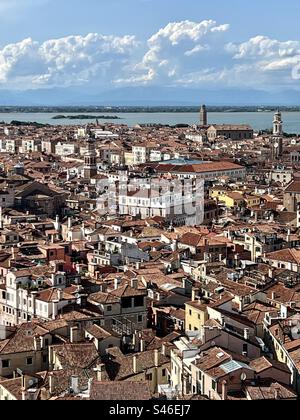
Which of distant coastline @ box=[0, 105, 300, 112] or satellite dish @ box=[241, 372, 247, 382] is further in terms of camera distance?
distant coastline @ box=[0, 105, 300, 112]

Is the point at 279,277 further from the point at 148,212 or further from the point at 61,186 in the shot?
the point at 61,186

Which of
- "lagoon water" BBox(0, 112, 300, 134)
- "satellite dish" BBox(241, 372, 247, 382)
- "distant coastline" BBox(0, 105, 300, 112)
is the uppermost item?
"satellite dish" BBox(241, 372, 247, 382)

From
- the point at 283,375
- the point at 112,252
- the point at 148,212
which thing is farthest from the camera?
the point at 148,212

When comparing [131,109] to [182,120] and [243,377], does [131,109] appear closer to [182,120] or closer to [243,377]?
[182,120]

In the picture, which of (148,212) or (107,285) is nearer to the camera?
(107,285)

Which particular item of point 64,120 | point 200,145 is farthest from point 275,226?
point 64,120

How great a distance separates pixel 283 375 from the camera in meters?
6.36

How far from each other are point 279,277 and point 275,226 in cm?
607

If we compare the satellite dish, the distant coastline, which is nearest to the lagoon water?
the distant coastline

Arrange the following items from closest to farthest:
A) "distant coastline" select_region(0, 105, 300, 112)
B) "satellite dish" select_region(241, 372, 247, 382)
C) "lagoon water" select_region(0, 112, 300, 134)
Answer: "satellite dish" select_region(241, 372, 247, 382) < "lagoon water" select_region(0, 112, 300, 134) < "distant coastline" select_region(0, 105, 300, 112)

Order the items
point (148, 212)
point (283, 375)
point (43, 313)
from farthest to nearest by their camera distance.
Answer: point (148, 212) < point (43, 313) < point (283, 375)

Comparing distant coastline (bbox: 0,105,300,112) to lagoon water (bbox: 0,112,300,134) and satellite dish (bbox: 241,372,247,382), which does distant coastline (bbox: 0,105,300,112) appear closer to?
lagoon water (bbox: 0,112,300,134)

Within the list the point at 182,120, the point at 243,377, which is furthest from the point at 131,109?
the point at 243,377

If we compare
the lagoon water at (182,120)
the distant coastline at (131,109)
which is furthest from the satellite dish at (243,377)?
the distant coastline at (131,109)
